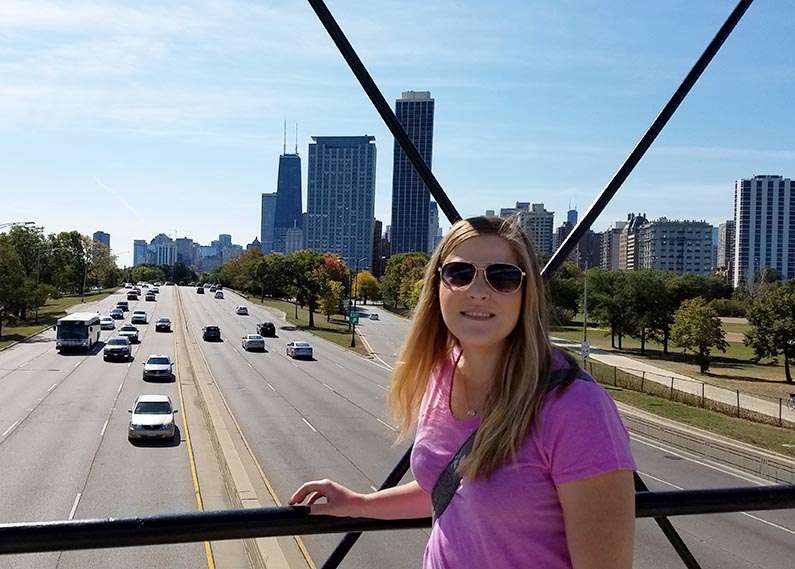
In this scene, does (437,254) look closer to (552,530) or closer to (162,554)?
(552,530)

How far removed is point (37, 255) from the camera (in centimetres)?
8962

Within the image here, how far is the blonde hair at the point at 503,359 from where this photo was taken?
1798 millimetres

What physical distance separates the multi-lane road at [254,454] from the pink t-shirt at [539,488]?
2.56ft

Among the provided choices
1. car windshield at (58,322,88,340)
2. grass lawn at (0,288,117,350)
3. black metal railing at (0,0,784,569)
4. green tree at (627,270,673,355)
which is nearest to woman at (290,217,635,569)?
black metal railing at (0,0,784,569)

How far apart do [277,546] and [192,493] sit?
5024 millimetres

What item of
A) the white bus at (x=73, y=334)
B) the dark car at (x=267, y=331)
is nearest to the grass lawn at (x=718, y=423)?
the white bus at (x=73, y=334)

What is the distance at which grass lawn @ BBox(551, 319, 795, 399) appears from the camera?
52.3 meters

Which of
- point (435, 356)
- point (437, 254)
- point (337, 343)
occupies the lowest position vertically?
point (337, 343)

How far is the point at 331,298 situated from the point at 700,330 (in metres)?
30.7

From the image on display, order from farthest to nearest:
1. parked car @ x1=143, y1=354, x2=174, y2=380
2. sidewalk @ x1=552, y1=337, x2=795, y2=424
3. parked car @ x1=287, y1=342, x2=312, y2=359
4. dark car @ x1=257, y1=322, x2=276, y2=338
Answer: dark car @ x1=257, y1=322, x2=276, y2=338, parked car @ x1=287, y1=342, x2=312, y2=359, sidewalk @ x1=552, y1=337, x2=795, y2=424, parked car @ x1=143, y1=354, x2=174, y2=380

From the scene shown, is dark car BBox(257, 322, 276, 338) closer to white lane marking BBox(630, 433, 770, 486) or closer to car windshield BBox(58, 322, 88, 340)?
car windshield BBox(58, 322, 88, 340)

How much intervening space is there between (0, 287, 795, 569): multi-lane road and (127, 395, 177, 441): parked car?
439mm

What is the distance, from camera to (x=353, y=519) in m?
2.24

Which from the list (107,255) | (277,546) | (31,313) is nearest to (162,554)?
(277,546)
